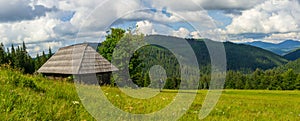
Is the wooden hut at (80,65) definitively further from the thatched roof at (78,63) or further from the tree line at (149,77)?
the tree line at (149,77)

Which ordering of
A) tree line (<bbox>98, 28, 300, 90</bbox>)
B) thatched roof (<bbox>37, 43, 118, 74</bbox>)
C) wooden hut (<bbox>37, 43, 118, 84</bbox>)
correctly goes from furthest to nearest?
1. tree line (<bbox>98, 28, 300, 90</bbox>)
2. thatched roof (<bbox>37, 43, 118, 74</bbox>)
3. wooden hut (<bbox>37, 43, 118, 84</bbox>)

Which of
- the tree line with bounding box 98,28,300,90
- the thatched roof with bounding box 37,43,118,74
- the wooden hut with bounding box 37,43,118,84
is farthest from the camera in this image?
the tree line with bounding box 98,28,300,90

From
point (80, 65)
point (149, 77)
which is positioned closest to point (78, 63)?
point (80, 65)

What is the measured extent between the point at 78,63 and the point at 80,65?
0.93 m

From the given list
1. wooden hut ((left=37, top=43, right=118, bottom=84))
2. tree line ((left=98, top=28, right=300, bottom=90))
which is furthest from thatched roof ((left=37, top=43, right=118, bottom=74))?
tree line ((left=98, top=28, right=300, bottom=90))

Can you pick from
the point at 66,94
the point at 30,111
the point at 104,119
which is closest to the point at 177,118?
→ the point at 104,119

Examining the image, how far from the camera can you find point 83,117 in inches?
267

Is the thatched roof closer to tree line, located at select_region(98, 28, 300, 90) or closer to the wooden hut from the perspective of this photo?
the wooden hut

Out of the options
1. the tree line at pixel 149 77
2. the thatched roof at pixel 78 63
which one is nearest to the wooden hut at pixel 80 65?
the thatched roof at pixel 78 63

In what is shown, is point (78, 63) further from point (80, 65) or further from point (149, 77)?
point (149, 77)

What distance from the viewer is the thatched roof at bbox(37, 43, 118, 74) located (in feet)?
135

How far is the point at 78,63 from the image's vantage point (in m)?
41.5

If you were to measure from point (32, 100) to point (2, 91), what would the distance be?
0.72 meters

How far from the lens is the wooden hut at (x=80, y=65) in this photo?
41.1m
